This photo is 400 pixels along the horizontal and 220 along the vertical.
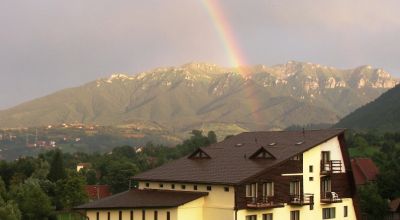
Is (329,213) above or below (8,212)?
above

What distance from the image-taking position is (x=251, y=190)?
4725cm

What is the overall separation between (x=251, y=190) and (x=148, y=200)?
762 cm

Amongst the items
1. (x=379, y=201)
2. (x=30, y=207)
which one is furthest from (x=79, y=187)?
(x=379, y=201)

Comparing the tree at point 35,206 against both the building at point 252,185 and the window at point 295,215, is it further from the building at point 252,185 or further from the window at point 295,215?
the window at point 295,215

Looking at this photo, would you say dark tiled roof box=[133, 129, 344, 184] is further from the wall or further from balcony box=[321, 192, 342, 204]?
balcony box=[321, 192, 342, 204]

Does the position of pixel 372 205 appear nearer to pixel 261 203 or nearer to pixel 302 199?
pixel 302 199

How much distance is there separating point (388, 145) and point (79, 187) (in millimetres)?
87413

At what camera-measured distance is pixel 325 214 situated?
54781 mm

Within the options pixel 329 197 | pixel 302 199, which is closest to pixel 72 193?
pixel 329 197

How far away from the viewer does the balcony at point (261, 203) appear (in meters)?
46.8

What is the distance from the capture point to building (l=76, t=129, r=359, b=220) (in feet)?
153

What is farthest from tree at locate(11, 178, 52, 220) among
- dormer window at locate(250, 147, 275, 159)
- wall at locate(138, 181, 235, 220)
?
dormer window at locate(250, 147, 275, 159)

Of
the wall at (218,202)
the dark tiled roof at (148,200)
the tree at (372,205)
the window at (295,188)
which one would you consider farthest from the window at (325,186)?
the tree at (372,205)

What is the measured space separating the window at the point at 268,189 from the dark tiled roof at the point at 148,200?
14.4 ft
